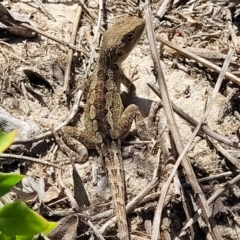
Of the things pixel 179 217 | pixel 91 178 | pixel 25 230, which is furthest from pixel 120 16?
pixel 25 230

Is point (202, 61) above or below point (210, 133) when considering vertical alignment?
above

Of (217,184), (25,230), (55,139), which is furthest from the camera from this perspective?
Answer: (55,139)

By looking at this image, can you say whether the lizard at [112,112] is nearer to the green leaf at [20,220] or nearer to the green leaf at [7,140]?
the green leaf at [20,220]

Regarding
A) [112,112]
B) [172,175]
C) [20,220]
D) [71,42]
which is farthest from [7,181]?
[71,42]

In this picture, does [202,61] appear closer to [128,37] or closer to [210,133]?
[128,37]

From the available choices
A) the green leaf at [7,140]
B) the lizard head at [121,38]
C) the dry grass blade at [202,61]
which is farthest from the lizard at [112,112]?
the green leaf at [7,140]

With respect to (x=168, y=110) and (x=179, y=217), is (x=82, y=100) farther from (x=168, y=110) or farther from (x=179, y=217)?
(x=179, y=217)

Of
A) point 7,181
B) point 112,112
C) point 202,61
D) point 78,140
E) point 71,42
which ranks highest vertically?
point 202,61

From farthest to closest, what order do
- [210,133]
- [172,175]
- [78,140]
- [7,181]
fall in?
1. [78,140]
2. [210,133]
3. [172,175]
4. [7,181]
